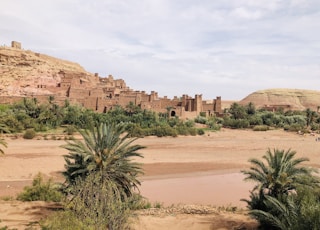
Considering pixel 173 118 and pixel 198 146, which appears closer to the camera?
pixel 198 146

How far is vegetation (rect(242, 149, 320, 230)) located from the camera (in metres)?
7.15

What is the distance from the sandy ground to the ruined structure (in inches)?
645

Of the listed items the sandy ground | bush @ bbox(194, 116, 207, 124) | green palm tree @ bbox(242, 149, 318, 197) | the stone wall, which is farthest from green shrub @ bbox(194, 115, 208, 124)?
the stone wall

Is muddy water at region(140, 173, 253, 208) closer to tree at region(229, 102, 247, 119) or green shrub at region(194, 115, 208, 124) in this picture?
green shrub at region(194, 115, 208, 124)

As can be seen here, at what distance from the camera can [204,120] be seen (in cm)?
5128

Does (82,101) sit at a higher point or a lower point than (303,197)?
higher

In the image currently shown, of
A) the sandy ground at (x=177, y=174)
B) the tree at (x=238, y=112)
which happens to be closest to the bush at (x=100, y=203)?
the sandy ground at (x=177, y=174)

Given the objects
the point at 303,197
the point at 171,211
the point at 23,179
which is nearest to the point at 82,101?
the point at 23,179

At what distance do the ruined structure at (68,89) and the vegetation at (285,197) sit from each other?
4249 centimetres

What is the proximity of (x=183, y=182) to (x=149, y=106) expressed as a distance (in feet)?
114

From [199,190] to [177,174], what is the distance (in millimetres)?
4126

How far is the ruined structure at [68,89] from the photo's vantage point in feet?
170

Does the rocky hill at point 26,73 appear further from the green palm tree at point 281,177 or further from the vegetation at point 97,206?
the green palm tree at point 281,177

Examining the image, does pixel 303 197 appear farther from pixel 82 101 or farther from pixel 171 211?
pixel 82 101
